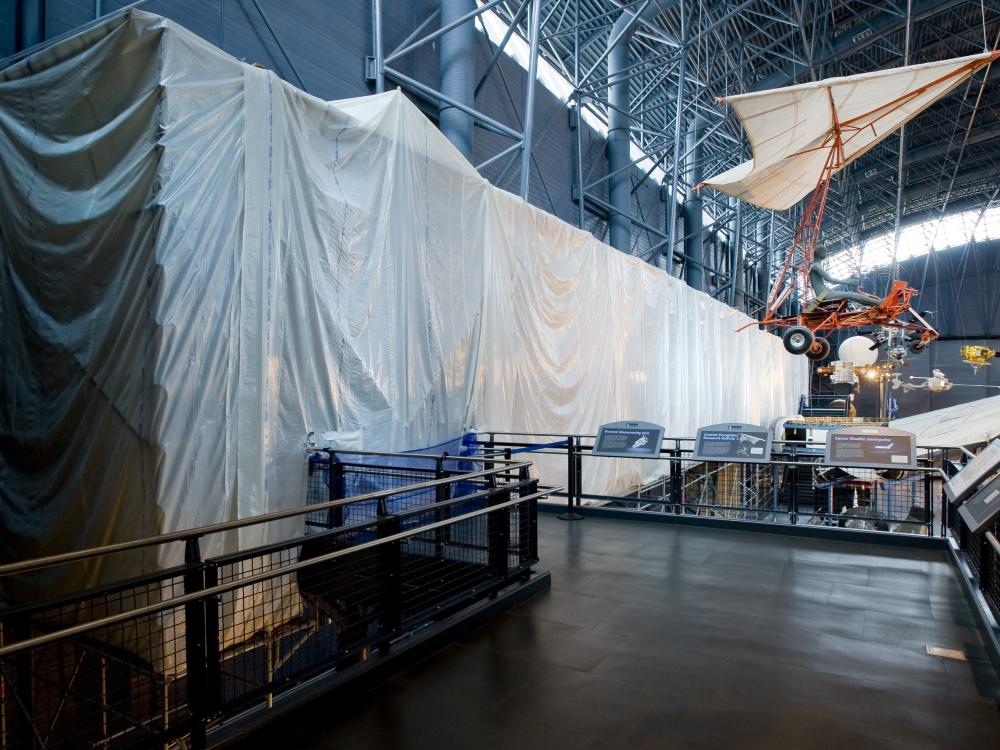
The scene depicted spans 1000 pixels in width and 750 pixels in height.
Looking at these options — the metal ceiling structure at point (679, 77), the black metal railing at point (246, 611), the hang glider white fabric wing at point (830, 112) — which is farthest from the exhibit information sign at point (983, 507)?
the metal ceiling structure at point (679, 77)

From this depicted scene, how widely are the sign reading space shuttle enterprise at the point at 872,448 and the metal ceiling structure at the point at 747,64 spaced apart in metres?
8.81

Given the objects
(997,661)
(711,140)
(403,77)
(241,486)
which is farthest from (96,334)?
(711,140)

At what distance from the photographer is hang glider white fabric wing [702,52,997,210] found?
10125 mm

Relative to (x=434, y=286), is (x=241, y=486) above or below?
below

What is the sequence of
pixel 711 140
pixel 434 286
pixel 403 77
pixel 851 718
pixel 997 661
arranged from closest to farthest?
pixel 851 718 → pixel 997 661 → pixel 434 286 → pixel 403 77 → pixel 711 140

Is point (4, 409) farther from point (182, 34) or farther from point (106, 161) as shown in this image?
point (182, 34)

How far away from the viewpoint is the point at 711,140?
27141 mm

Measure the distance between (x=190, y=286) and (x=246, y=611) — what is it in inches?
94.3

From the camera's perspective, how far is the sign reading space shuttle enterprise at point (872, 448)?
6.25 metres

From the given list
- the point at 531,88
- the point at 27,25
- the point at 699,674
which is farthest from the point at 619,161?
the point at 699,674

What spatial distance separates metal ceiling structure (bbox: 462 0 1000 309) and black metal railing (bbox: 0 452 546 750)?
966 centimetres

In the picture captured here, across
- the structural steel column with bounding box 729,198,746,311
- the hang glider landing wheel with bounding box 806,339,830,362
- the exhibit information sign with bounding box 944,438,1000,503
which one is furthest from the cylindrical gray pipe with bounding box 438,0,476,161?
the structural steel column with bounding box 729,198,746,311

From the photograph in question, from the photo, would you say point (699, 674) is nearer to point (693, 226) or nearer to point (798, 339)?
point (798, 339)

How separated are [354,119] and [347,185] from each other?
0.66 metres
